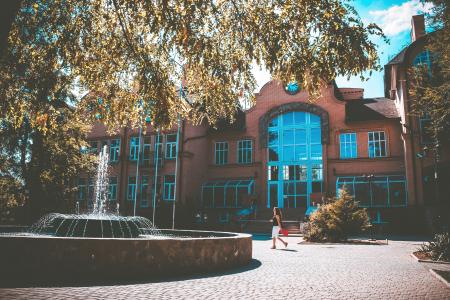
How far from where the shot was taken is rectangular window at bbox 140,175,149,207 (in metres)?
34.3

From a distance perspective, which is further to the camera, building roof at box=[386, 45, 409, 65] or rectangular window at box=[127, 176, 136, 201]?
rectangular window at box=[127, 176, 136, 201]

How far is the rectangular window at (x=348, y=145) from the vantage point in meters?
30.0

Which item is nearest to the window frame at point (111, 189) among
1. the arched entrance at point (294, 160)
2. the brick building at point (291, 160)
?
the brick building at point (291, 160)

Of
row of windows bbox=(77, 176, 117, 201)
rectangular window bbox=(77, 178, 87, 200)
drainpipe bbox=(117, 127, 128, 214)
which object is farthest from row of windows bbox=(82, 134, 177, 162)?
rectangular window bbox=(77, 178, 87, 200)

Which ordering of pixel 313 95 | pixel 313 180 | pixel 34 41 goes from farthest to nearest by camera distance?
pixel 313 180 < pixel 34 41 < pixel 313 95

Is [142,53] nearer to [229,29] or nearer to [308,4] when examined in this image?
[229,29]

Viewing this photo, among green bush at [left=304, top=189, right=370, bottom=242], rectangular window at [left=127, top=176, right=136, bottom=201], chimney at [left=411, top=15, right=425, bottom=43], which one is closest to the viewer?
green bush at [left=304, top=189, right=370, bottom=242]

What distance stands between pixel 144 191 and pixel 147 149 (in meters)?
4.10

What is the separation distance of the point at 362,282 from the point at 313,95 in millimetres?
3958

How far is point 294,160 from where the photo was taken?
1252 inches

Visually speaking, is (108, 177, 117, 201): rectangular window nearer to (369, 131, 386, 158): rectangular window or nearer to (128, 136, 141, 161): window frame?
(128, 136, 141, 161): window frame

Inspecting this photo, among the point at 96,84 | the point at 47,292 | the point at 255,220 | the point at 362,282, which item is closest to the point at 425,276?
the point at 362,282

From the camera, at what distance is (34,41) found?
799cm

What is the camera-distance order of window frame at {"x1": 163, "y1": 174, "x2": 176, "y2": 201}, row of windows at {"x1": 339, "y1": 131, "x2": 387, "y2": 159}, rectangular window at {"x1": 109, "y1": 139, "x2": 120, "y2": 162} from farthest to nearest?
rectangular window at {"x1": 109, "y1": 139, "x2": 120, "y2": 162}, window frame at {"x1": 163, "y1": 174, "x2": 176, "y2": 201}, row of windows at {"x1": 339, "y1": 131, "x2": 387, "y2": 159}
